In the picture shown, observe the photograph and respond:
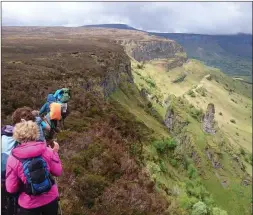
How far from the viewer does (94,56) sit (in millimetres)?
44656

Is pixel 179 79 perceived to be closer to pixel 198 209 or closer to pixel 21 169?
pixel 198 209

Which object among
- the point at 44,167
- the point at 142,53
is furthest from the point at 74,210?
the point at 142,53

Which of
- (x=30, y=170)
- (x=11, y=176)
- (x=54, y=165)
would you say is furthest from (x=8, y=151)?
(x=54, y=165)

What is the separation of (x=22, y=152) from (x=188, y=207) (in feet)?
40.2

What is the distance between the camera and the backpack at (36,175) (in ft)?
23.9

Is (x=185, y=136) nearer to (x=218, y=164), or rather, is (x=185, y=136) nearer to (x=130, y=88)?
(x=218, y=164)

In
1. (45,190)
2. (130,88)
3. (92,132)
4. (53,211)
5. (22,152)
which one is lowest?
(130,88)

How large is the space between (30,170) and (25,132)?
658mm

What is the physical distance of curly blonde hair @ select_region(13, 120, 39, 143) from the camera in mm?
7250

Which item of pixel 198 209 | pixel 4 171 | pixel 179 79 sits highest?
pixel 4 171

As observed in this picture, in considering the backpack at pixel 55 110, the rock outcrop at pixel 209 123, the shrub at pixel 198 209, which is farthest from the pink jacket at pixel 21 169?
the rock outcrop at pixel 209 123

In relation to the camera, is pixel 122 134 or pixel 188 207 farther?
pixel 122 134

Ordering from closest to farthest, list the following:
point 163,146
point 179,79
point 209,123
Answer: point 163,146
point 209,123
point 179,79

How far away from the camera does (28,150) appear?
23.7 feet
